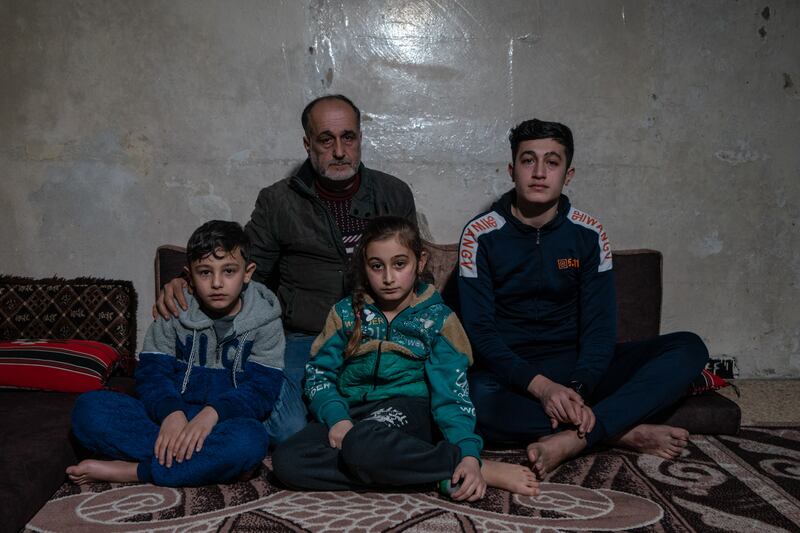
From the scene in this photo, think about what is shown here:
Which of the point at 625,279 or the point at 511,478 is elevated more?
the point at 625,279

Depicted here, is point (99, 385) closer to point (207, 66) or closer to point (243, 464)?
point (243, 464)

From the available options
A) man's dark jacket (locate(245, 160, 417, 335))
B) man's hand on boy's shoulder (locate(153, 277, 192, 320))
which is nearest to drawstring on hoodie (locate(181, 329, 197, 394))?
man's hand on boy's shoulder (locate(153, 277, 192, 320))

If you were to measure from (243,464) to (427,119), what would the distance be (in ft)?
6.62

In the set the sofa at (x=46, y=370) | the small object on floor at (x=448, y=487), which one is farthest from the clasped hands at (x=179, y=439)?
the small object on floor at (x=448, y=487)

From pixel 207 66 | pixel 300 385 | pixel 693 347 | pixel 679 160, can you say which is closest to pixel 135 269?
pixel 207 66

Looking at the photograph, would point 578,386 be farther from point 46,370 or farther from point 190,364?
point 46,370

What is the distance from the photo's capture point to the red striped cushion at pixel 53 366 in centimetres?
267

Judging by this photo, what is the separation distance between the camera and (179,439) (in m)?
Result: 2.13

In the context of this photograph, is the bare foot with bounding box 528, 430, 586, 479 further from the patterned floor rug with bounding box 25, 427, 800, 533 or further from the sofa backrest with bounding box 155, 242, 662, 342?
the sofa backrest with bounding box 155, 242, 662, 342

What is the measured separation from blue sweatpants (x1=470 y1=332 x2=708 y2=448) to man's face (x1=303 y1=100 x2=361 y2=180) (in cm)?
109

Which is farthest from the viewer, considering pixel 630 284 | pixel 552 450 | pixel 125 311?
pixel 125 311

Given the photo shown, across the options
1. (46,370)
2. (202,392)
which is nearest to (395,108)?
(202,392)

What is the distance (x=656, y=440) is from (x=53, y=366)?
2450 millimetres

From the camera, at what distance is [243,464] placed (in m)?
2.17
